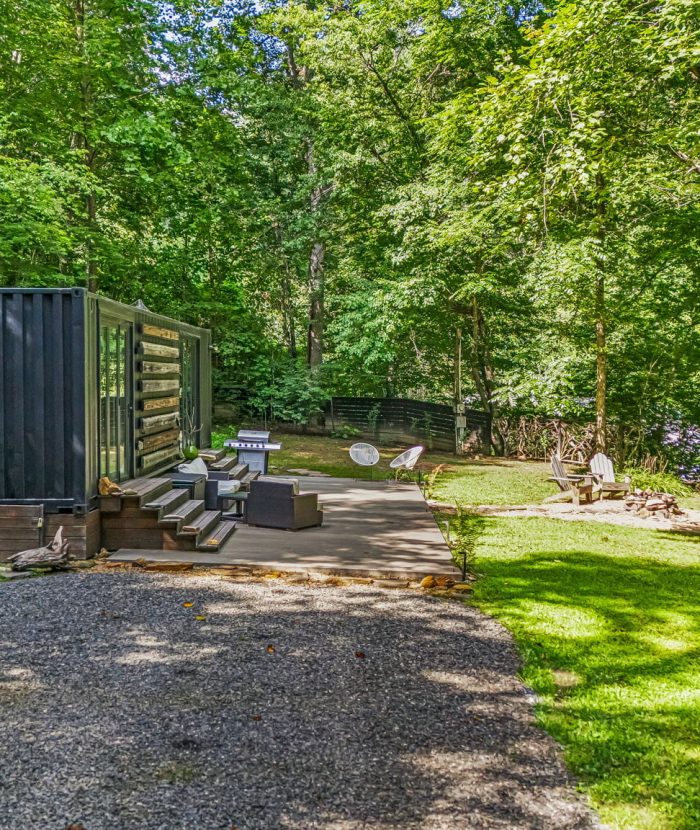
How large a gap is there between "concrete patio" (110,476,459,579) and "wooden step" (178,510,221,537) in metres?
0.20

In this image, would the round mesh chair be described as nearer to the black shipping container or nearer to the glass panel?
the glass panel

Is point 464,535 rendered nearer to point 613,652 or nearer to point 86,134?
point 613,652

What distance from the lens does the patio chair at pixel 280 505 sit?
6562 mm

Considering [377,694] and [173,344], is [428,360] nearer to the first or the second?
[173,344]

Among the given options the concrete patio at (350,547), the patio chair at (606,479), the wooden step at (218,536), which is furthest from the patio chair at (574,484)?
the wooden step at (218,536)

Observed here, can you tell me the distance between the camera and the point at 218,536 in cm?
602

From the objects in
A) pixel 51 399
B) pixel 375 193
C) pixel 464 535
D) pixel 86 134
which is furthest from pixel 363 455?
pixel 375 193

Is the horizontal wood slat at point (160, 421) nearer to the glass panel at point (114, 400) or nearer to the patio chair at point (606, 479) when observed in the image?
the glass panel at point (114, 400)

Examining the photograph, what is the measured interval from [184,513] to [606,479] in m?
6.49

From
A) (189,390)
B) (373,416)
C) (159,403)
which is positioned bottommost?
(373,416)

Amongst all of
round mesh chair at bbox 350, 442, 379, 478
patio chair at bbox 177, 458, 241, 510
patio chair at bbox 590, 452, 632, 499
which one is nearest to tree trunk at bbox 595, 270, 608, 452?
patio chair at bbox 590, 452, 632, 499

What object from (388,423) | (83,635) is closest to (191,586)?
(83,635)

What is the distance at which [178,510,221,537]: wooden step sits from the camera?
5754mm

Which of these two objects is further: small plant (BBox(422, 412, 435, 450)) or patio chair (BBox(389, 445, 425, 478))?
small plant (BBox(422, 412, 435, 450))
